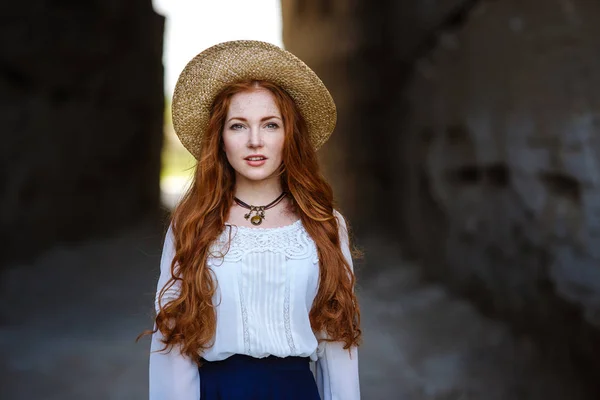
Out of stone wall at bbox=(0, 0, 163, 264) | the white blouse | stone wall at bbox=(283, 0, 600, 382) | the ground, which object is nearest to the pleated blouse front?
the white blouse

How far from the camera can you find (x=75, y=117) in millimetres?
8859

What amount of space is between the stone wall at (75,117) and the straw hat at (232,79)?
5.57 metres

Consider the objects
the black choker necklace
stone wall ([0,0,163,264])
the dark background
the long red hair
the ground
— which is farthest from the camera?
stone wall ([0,0,163,264])

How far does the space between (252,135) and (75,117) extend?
24.9 ft

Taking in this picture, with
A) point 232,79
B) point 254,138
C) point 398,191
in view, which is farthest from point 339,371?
point 398,191

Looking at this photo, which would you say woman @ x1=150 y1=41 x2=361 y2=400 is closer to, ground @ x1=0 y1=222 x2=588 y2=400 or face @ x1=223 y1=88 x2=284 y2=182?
face @ x1=223 y1=88 x2=284 y2=182

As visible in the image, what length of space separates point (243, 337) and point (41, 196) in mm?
6784

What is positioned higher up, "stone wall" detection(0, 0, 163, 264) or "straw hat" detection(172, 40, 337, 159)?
"stone wall" detection(0, 0, 163, 264)

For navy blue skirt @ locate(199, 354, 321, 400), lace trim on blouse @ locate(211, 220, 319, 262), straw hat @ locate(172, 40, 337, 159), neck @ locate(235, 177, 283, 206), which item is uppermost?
straw hat @ locate(172, 40, 337, 159)

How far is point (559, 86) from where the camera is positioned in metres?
4.51

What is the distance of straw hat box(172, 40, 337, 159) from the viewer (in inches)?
71.7

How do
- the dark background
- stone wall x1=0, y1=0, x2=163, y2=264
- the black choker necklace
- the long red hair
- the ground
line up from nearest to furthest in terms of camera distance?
the long red hair, the black choker necklace, the ground, the dark background, stone wall x1=0, y1=0, x2=163, y2=264

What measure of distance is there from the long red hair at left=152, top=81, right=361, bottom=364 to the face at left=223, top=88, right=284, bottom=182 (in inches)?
1.0

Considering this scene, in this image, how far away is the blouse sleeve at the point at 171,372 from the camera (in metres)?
1.76
